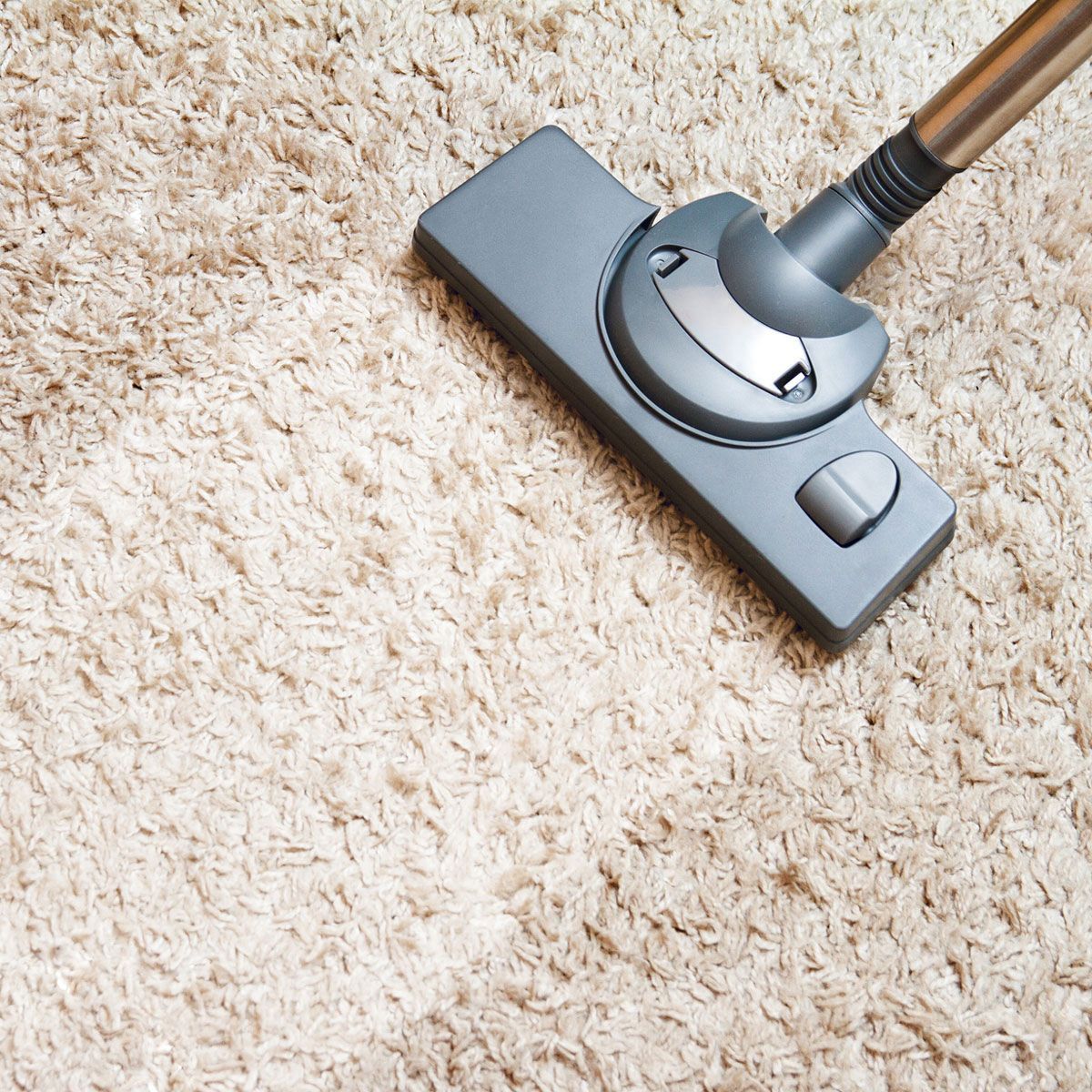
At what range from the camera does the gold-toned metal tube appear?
2.20 ft

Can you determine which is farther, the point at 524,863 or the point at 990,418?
the point at 990,418

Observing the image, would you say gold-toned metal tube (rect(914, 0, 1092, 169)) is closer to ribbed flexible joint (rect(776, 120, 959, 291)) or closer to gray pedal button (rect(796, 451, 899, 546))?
ribbed flexible joint (rect(776, 120, 959, 291))

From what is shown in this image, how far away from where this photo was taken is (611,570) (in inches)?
32.5

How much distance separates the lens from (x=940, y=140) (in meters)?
0.74

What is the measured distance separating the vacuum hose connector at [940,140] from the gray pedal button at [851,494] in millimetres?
141

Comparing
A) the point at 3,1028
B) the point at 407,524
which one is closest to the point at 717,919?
the point at 407,524

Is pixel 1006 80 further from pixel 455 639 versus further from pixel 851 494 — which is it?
pixel 455 639

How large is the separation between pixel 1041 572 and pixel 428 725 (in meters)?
0.48

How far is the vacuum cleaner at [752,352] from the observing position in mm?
774

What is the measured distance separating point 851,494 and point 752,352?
12cm

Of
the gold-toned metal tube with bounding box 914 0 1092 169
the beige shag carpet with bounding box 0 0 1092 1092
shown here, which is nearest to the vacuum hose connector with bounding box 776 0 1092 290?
the gold-toned metal tube with bounding box 914 0 1092 169

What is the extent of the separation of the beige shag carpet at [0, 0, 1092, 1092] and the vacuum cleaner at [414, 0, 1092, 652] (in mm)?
58

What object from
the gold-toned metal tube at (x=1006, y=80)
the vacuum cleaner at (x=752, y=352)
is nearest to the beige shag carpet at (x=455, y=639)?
the vacuum cleaner at (x=752, y=352)

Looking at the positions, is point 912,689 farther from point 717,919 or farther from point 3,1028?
point 3,1028
